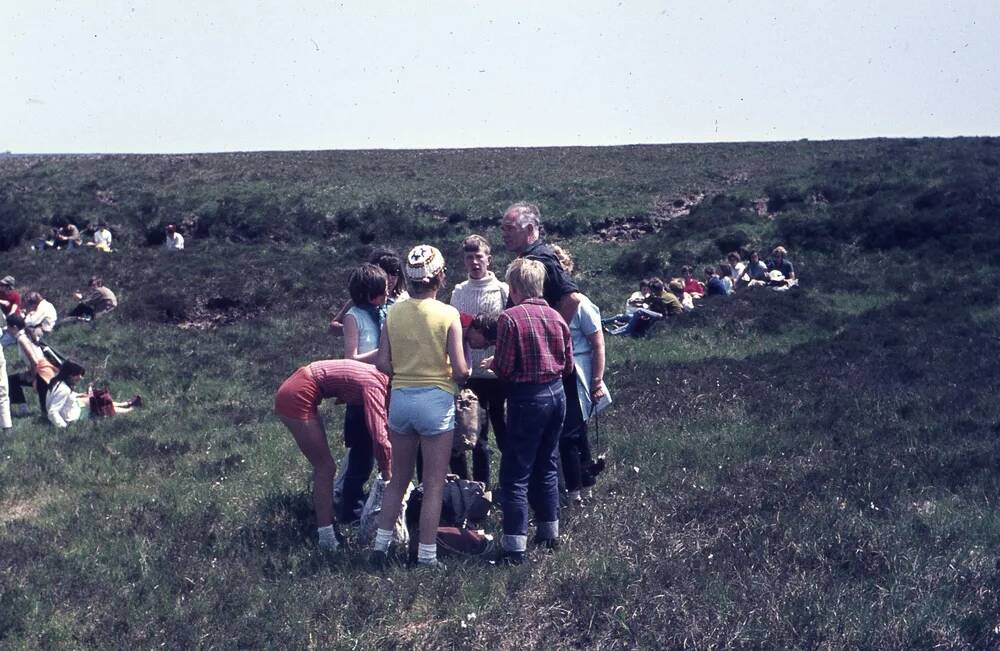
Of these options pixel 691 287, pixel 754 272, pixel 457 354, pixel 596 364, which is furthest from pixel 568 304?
pixel 754 272

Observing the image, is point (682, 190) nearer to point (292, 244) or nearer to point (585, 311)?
point (292, 244)

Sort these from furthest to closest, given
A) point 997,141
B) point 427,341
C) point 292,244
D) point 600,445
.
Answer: point 997,141 → point 292,244 → point 600,445 → point 427,341

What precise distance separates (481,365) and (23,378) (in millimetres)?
9097

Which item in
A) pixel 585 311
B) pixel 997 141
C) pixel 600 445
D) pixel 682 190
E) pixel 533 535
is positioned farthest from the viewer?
pixel 997 141

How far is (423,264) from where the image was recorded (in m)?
5.97

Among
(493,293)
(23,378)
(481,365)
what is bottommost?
(23,378)

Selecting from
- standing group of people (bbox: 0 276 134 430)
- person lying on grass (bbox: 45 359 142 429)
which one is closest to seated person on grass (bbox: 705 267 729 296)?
standing group of people (bbox: 0 276 134 430)

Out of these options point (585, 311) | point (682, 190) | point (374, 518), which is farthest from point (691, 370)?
point (682, 190)

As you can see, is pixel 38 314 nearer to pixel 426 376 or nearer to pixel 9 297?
pixel 9 297

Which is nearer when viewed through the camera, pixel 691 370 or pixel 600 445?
pixel 600 445

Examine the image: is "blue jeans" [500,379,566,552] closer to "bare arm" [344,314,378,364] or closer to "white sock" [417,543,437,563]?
"white sock" [417,543,437,563]

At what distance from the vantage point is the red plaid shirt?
5973 mm

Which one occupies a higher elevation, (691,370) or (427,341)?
(427,341)

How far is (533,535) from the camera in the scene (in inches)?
255
